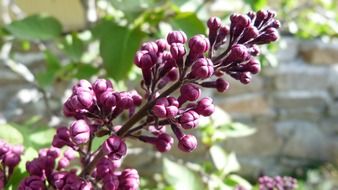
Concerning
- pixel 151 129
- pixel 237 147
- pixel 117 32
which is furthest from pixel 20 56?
pixel 151 129

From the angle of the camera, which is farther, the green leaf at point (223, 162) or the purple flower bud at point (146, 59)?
the green leaf at point (223, 162)

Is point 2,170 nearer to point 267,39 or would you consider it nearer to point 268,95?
point 267,39

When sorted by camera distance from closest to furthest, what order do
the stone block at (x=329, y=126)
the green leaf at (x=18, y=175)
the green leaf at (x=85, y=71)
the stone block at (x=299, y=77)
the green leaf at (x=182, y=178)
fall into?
the green leaf at (x=18, y=175)
the green leaf at (x=182, y=178)
the green leaf at (x=85, y=71)
the stone block at (x=299, y=77)
the stone block at (x=329, y=126)

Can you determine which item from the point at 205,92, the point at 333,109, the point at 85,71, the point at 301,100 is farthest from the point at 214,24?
the point at 333,109

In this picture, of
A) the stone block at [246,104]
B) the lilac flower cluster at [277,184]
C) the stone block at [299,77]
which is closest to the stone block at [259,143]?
the stone block at [246,104]

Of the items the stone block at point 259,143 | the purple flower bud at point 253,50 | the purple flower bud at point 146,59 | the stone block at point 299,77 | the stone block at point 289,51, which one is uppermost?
the stone block at point 289,51

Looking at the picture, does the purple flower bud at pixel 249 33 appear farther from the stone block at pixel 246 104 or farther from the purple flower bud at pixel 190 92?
the stone block at pixel 246 104

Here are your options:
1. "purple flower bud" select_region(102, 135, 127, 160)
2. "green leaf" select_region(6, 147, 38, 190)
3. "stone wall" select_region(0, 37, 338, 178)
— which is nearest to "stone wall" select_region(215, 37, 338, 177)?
"stone wall" select_region(0, 37, 338, 178)
